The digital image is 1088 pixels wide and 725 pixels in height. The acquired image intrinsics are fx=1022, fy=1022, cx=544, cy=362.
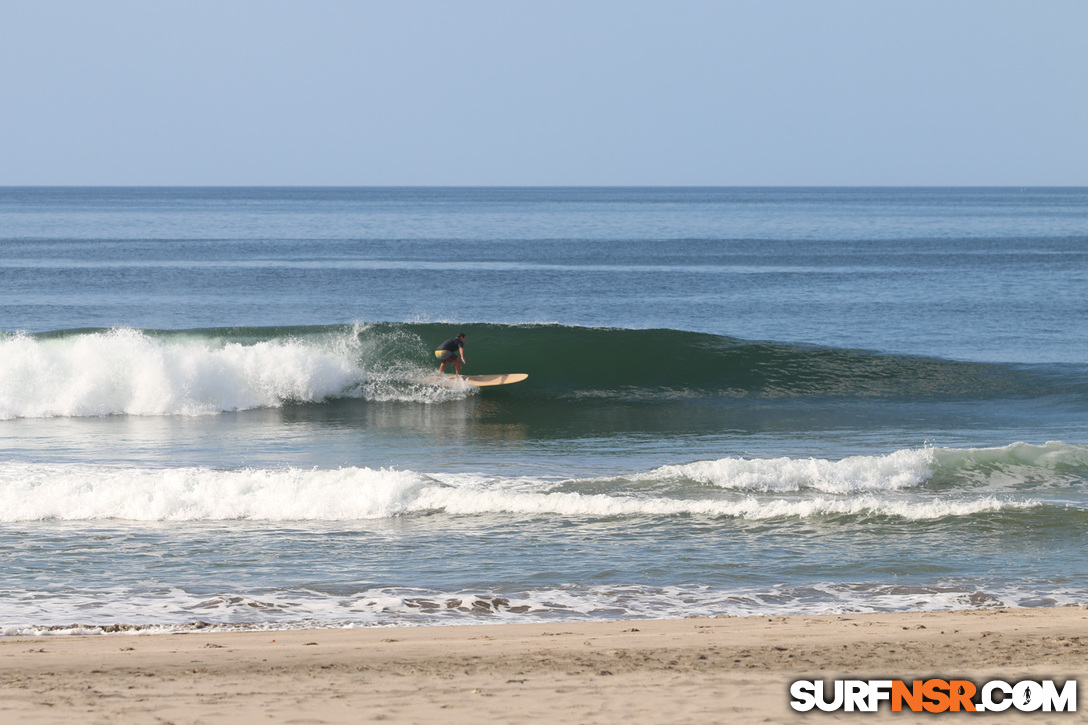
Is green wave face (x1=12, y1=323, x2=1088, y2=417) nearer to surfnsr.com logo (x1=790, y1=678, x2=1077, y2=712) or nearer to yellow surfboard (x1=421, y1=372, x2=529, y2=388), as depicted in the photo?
yellow surfboard (x1=421, y1=372, x2=529, y2=388)

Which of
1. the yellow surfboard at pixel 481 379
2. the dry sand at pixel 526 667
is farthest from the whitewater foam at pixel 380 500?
the yellow surfboard at pixel 481 379

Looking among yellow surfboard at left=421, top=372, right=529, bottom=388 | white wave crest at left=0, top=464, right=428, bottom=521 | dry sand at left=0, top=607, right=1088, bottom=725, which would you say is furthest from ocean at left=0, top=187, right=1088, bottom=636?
dry sand at left=0, top=607, right=1088, bottom=725

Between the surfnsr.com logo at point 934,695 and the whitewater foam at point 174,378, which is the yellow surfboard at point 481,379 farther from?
the surfnsr.com logo at point 934,695

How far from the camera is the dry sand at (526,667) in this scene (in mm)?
5344

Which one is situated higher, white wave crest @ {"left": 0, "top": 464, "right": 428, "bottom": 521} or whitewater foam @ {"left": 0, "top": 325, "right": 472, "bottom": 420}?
whitewater foam @ {"left": 0, "top": 325, "right": 472, "bottom": 420}

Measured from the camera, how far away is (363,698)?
18.2ft

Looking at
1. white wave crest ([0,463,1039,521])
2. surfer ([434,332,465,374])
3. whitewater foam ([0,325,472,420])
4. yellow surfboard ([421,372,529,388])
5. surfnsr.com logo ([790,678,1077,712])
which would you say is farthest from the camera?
yellow surfboard ([421,372,529,388])

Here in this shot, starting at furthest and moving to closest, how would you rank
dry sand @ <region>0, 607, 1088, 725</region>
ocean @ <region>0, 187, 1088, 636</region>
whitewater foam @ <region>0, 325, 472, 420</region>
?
whitewater foam @ <region>0, 325, 472, 420</region> < ocean @ <region>0, 187, 1088, 636</region> < dry sand @ <region>0, 607, 1088, 725</region>

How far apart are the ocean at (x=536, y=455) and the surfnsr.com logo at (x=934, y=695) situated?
6.73 ft

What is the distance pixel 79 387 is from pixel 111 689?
14.0 metres

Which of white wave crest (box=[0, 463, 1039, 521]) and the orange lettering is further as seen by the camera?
white wave crest (box=[0, 463, 1039, 521])

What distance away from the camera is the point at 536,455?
1449 cm

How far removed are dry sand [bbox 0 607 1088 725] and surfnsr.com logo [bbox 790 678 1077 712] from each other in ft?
0.30

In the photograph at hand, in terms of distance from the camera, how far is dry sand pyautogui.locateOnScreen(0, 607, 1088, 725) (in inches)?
210
